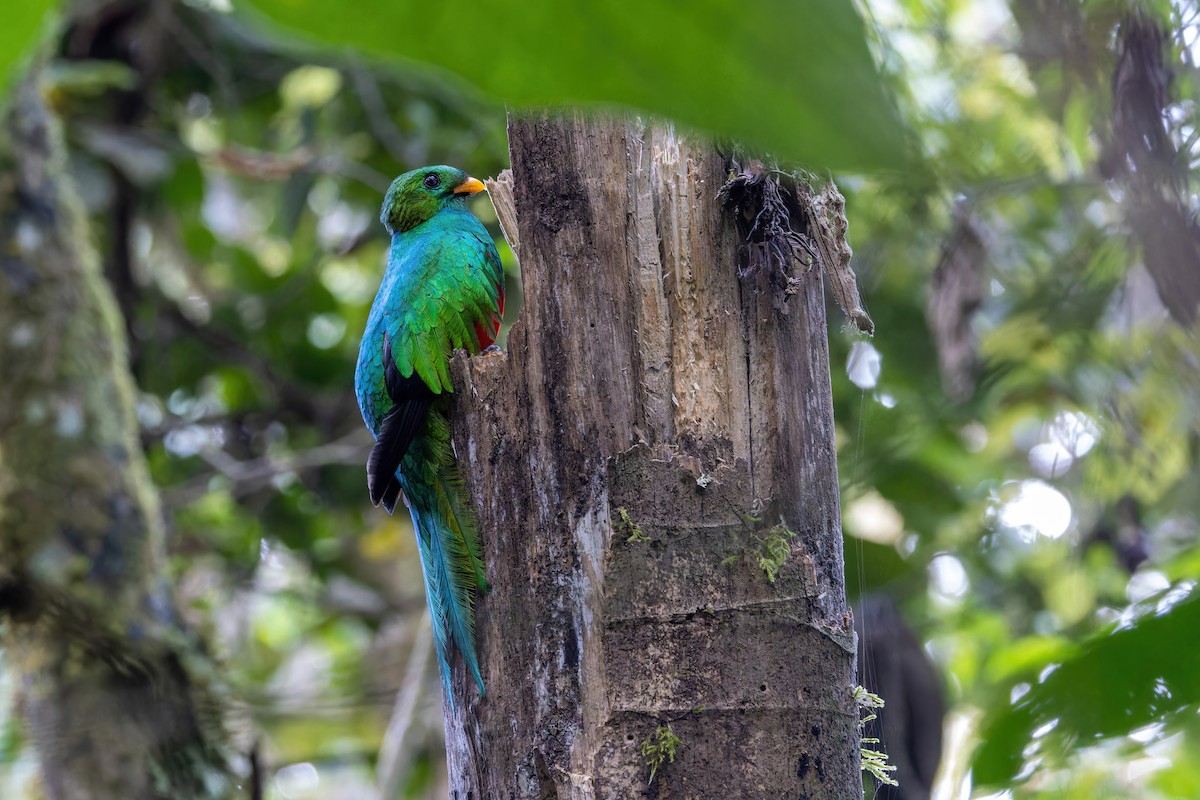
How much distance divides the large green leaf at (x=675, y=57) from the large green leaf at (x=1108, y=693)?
2.71 feet

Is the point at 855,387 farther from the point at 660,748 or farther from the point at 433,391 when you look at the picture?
the point at 660,748

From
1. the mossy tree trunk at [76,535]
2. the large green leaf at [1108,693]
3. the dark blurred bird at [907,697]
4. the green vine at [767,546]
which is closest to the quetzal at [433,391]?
the green vine at [767,546]

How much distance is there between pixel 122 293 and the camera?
198 inches

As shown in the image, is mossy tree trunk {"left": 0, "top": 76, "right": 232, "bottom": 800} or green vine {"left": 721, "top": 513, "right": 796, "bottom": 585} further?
mossy tree trunk {"left": 0, "top": 76, "right": 232, "bottom": 800}

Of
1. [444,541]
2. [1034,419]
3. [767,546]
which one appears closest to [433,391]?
[444,541]

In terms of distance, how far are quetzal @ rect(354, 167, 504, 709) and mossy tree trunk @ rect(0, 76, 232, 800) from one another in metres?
1.54

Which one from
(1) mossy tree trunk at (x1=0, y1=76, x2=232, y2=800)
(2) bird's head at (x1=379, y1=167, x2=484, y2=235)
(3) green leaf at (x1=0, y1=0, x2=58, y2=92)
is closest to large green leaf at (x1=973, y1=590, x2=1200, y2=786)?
(3) green leaf at (x1=0, y1=0, x2=58, y2=92)

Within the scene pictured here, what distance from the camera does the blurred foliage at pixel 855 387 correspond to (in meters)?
2.07

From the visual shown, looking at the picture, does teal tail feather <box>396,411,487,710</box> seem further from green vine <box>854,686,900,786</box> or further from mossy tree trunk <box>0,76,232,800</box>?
mossy tree trunk <box>0,76,232,800</box>

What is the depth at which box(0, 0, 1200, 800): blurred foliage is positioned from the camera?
2066mm

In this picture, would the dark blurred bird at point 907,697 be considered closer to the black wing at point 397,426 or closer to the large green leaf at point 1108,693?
the black wing at point 397,426

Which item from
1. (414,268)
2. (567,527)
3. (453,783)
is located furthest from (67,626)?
(567,527)

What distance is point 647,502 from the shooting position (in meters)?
1.67

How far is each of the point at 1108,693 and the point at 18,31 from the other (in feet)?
3.23
